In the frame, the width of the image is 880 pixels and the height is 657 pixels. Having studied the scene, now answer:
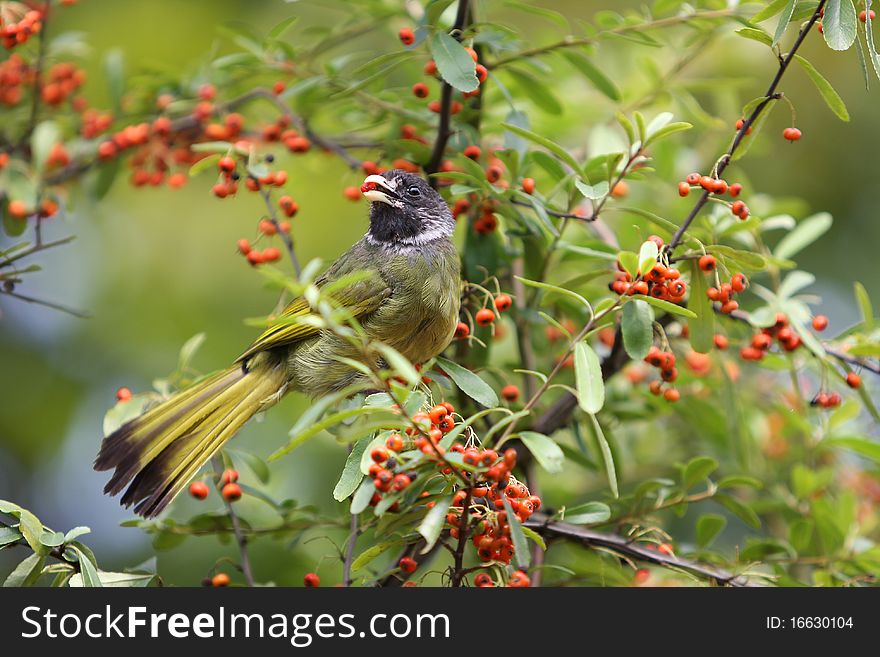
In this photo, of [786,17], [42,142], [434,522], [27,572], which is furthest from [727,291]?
[42,142]

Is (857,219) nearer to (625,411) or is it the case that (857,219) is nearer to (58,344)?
(625,411)

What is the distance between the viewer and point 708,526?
3164 mm

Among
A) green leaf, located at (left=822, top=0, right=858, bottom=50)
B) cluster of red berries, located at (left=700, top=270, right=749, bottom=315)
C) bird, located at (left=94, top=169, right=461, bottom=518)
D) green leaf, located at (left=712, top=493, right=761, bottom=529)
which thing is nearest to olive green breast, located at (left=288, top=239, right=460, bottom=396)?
bird, located at (left=94, top=169, right=461, bottom=518)

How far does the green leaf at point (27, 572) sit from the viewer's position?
2418 mm

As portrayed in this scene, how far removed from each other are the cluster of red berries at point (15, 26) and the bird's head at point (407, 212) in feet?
4.16

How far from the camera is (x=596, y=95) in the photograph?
458 cm

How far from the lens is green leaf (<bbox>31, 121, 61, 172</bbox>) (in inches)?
142

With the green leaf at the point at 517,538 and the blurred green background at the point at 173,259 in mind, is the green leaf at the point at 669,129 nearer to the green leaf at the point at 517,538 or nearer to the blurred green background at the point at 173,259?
the green leaf at the point at 517,538

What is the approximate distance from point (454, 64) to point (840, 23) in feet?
3.36

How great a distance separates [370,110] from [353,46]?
267 cm

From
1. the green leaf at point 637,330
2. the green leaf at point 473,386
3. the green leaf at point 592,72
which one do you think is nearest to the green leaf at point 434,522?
the green leaf at point 473,386

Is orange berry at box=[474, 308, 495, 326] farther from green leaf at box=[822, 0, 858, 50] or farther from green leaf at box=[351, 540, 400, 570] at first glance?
green leaf at box=[822, 0, 858, 50]

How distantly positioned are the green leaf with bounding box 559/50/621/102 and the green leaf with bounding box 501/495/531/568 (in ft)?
5.64
